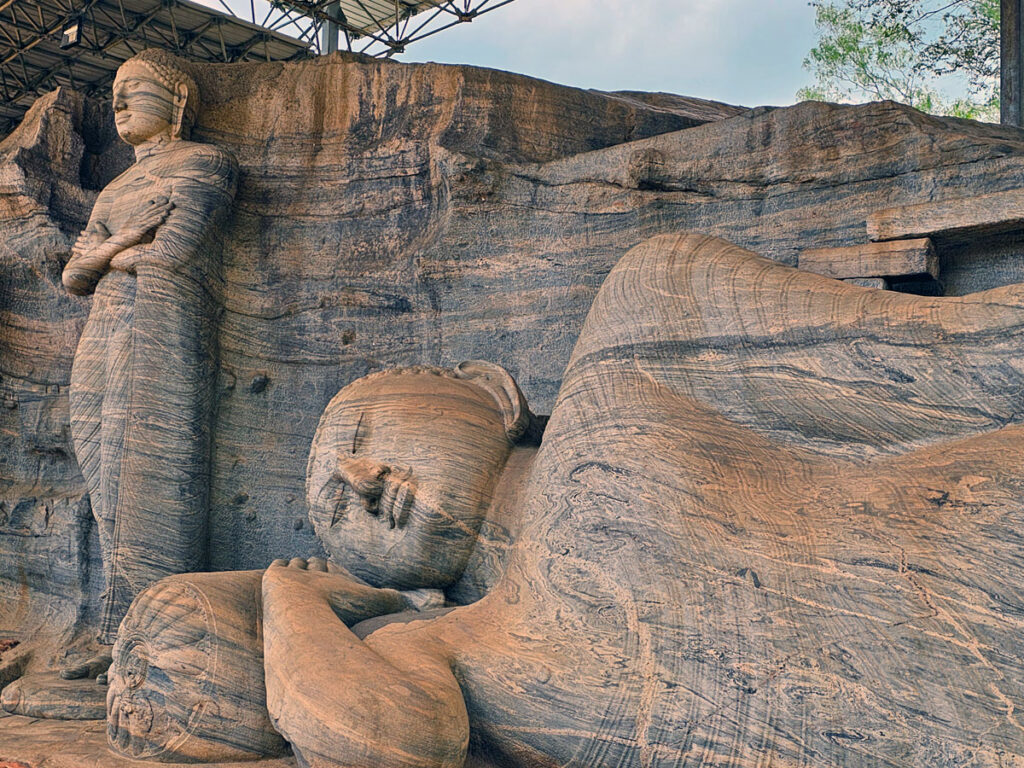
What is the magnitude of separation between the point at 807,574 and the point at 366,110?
10.4 ft

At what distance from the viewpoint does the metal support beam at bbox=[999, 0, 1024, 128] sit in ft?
28.5

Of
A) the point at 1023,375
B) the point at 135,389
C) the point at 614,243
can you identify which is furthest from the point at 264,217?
the point at 1023,375

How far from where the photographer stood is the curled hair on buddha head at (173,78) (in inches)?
180

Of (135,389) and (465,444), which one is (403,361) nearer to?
(135,389)

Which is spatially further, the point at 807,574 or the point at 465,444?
the point at 465,444

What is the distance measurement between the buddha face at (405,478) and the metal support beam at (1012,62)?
7348 millimetres

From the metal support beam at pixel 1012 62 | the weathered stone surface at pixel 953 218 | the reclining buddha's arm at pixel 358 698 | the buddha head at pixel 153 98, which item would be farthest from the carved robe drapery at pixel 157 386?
the metal support beam at pixel 1012 62

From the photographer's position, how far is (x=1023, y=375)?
2250mm

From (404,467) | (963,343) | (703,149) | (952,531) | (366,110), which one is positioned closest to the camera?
(952,531)

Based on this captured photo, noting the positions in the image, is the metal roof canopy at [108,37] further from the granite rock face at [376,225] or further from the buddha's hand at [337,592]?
the buddha's hand at [337,592]

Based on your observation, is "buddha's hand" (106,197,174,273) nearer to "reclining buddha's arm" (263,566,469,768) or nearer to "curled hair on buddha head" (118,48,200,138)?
"curled hair on buddha head" (118,48,200,138)

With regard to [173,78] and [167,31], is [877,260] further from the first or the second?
[167,31]

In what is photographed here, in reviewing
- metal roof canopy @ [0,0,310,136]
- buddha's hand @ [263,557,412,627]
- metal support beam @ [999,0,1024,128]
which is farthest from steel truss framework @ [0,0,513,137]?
buddha's hand @ [263,557,412,627]

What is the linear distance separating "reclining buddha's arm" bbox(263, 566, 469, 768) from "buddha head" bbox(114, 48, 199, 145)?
2.71m
